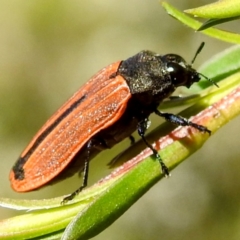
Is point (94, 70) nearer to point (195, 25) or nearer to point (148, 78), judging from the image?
point (148, 78)

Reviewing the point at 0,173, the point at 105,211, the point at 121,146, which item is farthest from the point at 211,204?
the point at 105,211

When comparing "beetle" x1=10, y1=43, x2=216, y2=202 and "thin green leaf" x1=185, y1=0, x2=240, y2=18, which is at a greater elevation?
"thin green leaf" x1=185, y1=0, x2=240, y2=18

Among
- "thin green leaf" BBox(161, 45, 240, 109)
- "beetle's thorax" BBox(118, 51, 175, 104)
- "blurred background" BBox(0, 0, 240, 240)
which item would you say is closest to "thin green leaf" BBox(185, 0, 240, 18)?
"thin green leaf" BBox(161, 45, 240, 109)

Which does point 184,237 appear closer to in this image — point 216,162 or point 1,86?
point 216,162

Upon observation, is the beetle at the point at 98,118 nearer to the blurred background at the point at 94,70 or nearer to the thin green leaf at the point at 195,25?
the thin green leaf at the point at 195,25

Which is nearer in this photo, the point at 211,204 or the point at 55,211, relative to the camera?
the point at 55,211

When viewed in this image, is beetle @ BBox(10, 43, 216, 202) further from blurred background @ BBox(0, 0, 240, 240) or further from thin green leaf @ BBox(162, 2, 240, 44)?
blurred background @ BBox(0, 0, 240, 240)

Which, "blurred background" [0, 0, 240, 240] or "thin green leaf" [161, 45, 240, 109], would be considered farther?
"blurred background" [0, 0, 240, 240]

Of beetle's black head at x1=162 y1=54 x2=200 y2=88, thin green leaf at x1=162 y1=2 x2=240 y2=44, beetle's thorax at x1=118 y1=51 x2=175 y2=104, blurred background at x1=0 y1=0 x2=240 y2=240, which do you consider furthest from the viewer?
blurred background at x1=0 y1=0 x2=240 y2=240

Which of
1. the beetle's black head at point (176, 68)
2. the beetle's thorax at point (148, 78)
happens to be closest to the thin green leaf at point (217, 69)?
the beetle's black head at point (176, 68)
